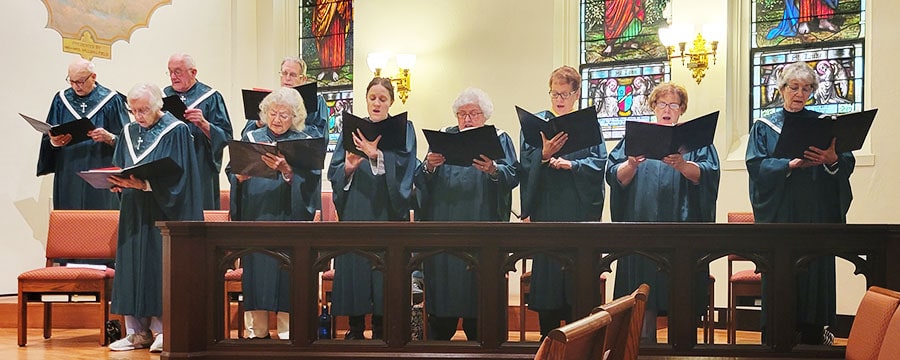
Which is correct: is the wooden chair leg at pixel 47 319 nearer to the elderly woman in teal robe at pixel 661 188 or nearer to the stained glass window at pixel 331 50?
the elderly woman in teal robe at pixel 661 188

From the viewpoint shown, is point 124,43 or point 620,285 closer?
point 620,285

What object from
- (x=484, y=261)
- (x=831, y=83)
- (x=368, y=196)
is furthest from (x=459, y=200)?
(x=831, y=83)

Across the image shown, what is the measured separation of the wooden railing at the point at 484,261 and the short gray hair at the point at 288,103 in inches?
46.9

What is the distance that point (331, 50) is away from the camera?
448 inches

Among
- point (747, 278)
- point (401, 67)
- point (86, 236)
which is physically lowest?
point (747, 278)

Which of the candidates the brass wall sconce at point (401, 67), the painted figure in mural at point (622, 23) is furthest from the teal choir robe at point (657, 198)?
the brass wall sconce at point (401, 67)

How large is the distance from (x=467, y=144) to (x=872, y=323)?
2.63 metres

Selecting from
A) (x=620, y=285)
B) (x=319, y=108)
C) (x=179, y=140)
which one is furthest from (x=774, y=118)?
(x=179, y=140)

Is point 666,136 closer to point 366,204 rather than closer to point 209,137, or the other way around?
point 366,204

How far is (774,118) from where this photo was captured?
5.85 meters

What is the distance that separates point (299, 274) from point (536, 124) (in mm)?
1425

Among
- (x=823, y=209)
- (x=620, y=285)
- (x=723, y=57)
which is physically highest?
(x=723, y=57)

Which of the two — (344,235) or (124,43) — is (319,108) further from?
(124,43)

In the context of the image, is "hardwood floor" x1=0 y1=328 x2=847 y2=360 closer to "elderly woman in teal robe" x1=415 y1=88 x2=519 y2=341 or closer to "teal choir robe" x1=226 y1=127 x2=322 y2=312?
"elderly woman in teal robe" x1=415 y1=88 x2=519 y2=341
